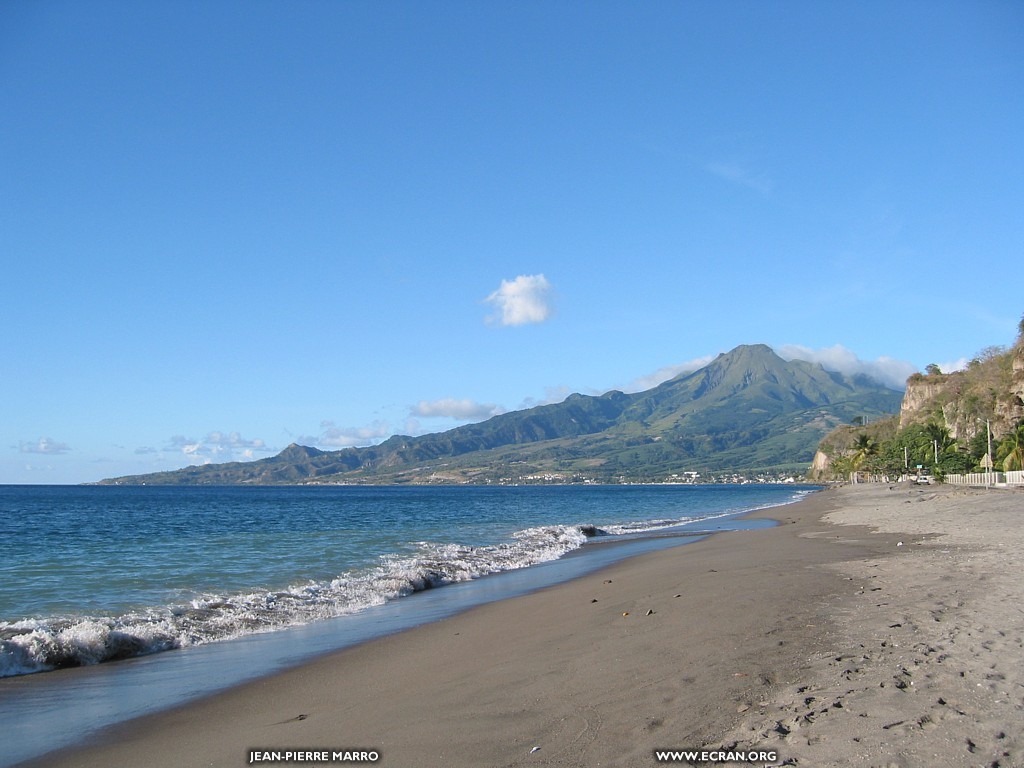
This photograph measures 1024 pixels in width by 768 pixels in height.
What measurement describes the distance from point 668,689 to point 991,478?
220 feet

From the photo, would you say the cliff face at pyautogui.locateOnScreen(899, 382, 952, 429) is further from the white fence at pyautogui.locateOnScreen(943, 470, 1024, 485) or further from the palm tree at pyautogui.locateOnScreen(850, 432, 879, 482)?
the white fence at pyautogui.locateOnScreen(943, 470, 1024, 485)

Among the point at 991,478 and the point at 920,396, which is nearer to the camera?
the point at 991,478

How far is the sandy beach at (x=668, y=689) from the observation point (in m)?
5.46

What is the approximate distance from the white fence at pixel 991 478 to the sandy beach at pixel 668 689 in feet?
176

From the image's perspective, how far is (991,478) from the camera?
2409 inches

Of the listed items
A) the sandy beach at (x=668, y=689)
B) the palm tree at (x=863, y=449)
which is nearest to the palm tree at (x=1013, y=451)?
the sandy beach at (x=668, y=689)

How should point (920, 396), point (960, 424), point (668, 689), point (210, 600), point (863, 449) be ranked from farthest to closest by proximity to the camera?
point (863, 449), point (920, 396), point (960, 424), point (210, 600), point (668, 689)

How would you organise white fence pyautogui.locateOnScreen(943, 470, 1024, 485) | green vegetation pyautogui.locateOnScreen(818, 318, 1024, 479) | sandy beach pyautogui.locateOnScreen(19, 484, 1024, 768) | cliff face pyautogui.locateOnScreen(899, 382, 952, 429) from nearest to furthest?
sandy beach pyautogui.locateOnScreen(19, 484, 1024, 768) → white fence pyautogui.locateOnScreen(943, 470, 1024, 485) → green vegetation pyautogui.locateOnScreen(818, 318, 1024, 479) → cliff face pyautogui.locateOnScreen(899, 382, 952, 429)

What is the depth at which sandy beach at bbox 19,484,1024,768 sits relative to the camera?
5.46 meters

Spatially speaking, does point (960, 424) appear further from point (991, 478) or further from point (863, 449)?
point (863, 449)

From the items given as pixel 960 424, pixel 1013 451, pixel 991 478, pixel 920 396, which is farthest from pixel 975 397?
pixel 920 396

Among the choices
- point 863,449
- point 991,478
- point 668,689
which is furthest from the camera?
point 863,449

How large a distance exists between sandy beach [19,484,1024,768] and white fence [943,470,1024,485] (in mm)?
53665

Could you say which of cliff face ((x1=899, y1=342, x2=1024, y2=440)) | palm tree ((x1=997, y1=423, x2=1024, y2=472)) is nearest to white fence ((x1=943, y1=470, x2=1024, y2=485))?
palm tree ((x1=997, y1=423, x2=1024, y2=472))
